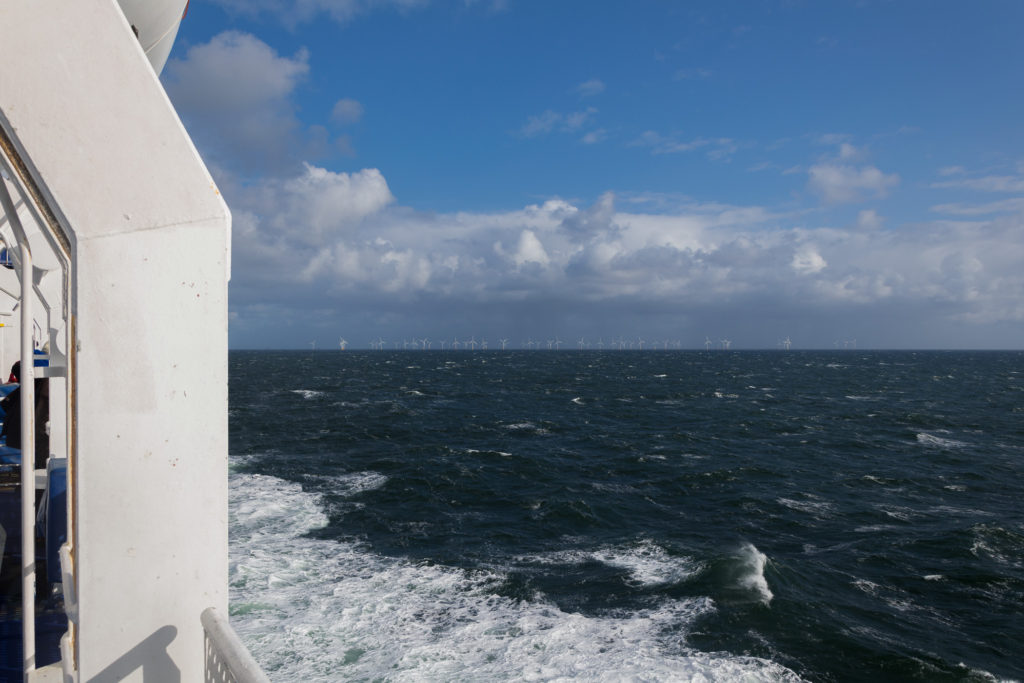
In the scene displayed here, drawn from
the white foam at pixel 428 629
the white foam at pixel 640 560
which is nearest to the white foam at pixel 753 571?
the white foam at pixel 640 560

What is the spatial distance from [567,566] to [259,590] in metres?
6.96

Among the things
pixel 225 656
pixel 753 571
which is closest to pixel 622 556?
pixel 753 571

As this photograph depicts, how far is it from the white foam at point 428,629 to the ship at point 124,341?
25.4ft

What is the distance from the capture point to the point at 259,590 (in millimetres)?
12055

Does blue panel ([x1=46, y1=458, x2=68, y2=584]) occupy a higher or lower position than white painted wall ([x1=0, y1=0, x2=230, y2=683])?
lower

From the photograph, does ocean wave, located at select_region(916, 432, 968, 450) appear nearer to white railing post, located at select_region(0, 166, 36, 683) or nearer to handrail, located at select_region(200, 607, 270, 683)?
handrail, located at select_region(200, 607, 270, 683)

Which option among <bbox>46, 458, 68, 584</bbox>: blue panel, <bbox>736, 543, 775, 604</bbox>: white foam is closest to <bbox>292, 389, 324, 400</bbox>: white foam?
<bbox>736, 543, 775, 604</bbox>: white foam

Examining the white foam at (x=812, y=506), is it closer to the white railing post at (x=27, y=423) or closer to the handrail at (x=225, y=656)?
the handrail at (x=225, y=656)

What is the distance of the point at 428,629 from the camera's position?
1081cm

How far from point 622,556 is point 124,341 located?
14.7 metres

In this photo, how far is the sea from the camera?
34.6 feet

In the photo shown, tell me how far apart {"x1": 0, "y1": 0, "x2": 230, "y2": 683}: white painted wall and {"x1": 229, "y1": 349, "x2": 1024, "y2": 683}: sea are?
780 cm

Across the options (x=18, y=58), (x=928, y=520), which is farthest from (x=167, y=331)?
(x=928, y=520)

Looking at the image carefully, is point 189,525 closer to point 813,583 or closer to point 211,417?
point 211,417
